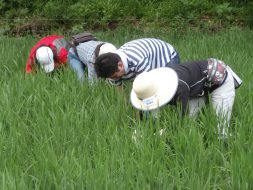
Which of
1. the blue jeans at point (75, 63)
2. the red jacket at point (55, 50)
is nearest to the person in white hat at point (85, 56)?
the blue jeans at point (75, 63)

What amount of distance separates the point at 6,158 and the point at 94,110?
0.78 metres

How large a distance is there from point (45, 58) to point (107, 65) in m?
1.12

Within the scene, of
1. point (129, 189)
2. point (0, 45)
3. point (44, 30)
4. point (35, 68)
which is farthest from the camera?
point (44, 30)

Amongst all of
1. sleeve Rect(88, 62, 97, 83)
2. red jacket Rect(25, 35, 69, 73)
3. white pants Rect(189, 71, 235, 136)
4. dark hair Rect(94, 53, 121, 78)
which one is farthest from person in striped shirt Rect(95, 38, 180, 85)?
red jacket Rect(25, 35, 69, 73)

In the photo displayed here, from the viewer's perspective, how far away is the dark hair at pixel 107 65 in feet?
9.78

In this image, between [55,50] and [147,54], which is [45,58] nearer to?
[55,50]

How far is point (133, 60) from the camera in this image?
10.5 ft

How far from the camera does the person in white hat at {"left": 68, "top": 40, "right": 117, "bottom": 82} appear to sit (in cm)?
372

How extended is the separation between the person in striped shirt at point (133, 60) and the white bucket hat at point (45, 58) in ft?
2.44

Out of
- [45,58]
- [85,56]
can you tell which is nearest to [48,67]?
[45,58]

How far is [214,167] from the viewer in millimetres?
2311

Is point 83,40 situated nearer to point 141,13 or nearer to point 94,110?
point 94,110

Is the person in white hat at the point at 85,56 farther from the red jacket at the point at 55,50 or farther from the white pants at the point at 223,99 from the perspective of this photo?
the white pants at the point at 223,99

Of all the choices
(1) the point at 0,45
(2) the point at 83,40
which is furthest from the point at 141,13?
(2) the point at 83,40
